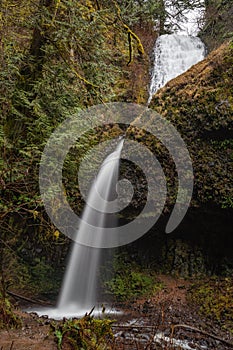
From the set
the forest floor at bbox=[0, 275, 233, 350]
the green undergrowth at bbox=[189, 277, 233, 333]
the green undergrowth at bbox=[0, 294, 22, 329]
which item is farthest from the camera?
the green undergrowth at bbox=[189, 277, 233, 333]

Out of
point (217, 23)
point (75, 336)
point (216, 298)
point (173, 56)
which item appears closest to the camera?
point (75, 336)

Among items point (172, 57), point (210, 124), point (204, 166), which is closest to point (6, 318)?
point (204, 166)

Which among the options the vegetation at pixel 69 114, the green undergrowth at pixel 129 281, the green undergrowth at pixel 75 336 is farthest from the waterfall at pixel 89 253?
the green undergrowth at pixel 75 336

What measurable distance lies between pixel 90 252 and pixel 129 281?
3.57 feet

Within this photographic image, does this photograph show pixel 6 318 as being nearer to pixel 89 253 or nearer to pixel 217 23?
pixel 89 253

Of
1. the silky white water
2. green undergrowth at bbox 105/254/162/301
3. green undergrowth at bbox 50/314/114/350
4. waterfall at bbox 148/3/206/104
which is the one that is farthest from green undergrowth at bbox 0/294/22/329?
waterfall at bbox 148/3/206/104

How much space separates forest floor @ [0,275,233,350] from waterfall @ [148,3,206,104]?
23.7 feet

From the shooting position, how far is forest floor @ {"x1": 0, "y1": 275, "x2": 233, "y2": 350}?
10.1 ft

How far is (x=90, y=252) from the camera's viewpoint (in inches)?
316

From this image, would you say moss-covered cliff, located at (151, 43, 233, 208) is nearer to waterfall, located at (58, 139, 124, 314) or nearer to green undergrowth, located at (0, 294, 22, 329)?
waterfall, located at (58, 139, 124, 314)

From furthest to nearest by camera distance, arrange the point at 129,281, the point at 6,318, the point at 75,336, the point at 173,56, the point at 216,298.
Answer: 1. the point at 173,56
2. the point at 129,281
3. the point at 216,298
4. the point at 6,318
5. the point at 75,336

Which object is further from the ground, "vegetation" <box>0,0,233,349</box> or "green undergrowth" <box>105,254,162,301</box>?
"vegetation" <box>0,0,233,349</box>

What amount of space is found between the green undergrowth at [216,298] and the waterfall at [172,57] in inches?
279

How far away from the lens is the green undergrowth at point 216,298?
18.7 ft
